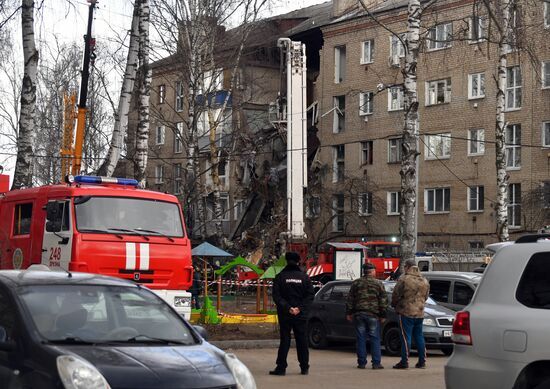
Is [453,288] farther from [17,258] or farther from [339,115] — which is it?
[339,115]

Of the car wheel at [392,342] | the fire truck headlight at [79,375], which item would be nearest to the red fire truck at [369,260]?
the car wheel at [392,342]

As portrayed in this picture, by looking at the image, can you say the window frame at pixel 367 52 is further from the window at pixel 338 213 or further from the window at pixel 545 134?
the window at pixel 545 134

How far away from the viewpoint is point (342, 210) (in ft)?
168

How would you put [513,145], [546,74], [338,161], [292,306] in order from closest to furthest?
[292,306]
[546,74]
[513,145]
[338,161]

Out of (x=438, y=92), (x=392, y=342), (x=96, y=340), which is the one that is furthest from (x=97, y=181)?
(x=438, y=92)

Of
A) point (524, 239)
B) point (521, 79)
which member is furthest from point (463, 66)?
point (524, 239)

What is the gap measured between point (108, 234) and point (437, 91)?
3455 centimetres

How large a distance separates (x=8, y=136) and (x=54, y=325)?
46.9 m

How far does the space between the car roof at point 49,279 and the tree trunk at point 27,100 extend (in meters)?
13.4

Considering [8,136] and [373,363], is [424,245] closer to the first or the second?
[8,136]

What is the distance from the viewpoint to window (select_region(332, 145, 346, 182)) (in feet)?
175

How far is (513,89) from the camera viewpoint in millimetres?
45500

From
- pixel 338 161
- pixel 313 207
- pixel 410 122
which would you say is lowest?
pixel 313 207

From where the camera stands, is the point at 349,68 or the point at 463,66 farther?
the point at 349,68
